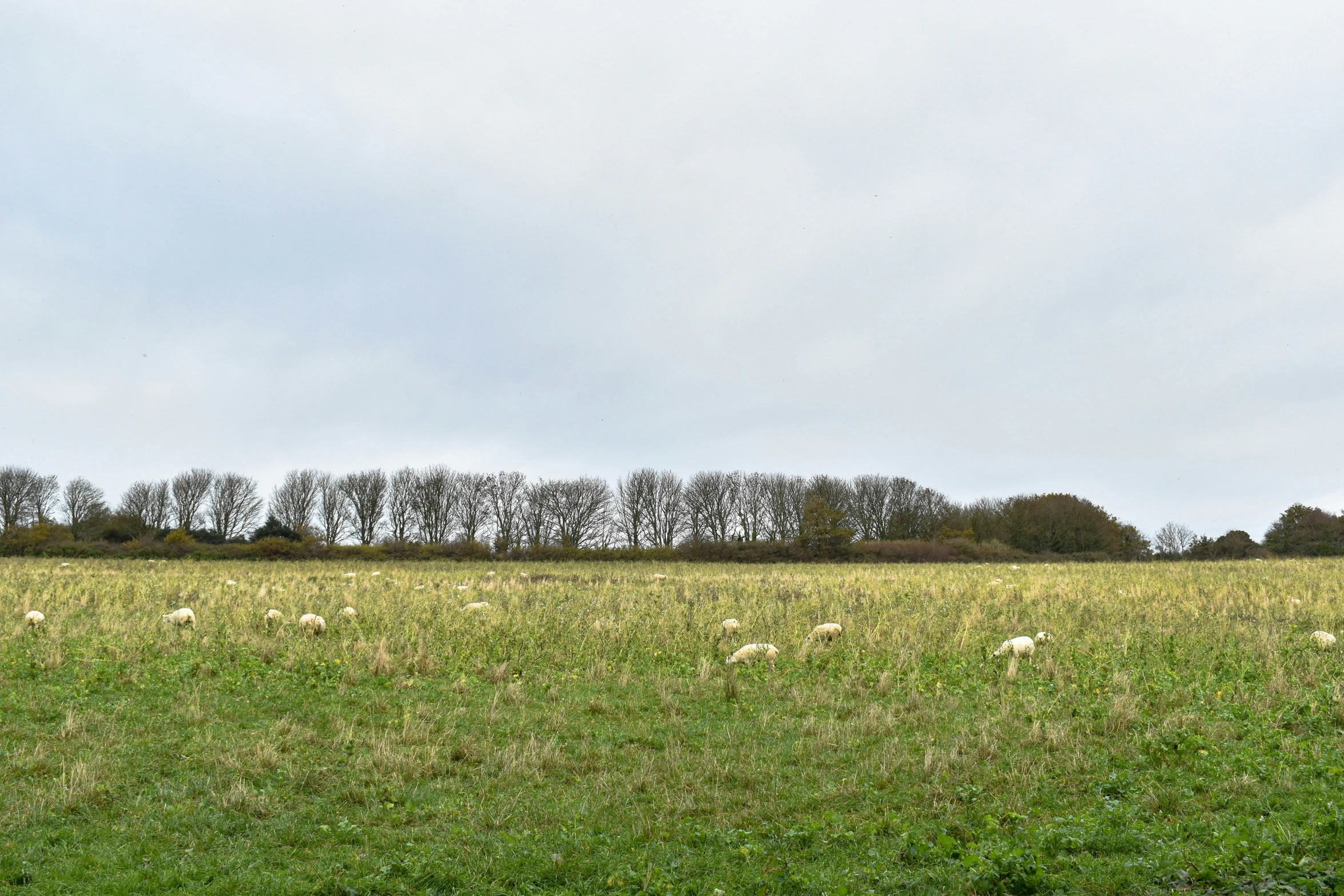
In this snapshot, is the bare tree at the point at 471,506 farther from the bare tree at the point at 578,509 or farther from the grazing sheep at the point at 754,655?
the grazing sheep at the point at 754,655

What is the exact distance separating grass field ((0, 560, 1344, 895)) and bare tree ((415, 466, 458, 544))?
230 feet

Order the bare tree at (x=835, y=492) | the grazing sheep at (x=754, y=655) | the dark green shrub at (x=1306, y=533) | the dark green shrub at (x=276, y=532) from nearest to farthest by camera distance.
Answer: the grazing sheep at (x=754, y=655) < the dark green shrub at (x=1306, y=533) < the dark green shrub at (x=276, y=532) < the bare tree at (x=835, y=492)

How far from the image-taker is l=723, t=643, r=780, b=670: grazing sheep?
13453 millimetres

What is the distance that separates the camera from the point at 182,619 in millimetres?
15289

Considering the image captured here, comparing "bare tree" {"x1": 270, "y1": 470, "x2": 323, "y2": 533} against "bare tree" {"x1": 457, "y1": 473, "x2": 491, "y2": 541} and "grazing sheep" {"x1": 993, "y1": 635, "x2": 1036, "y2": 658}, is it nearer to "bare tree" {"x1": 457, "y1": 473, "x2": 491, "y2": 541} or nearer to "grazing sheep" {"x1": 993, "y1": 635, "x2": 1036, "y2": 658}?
"bare tree" {"x1": 457, "y1": 473, "x2": 491, "y2": 541}

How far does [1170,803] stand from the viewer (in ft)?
23.0

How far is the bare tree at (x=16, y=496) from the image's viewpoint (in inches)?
3127

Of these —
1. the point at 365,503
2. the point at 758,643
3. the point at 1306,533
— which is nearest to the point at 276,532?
the point at 365,503

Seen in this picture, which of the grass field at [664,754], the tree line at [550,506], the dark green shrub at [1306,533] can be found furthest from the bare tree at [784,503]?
the grass field at [664,754]

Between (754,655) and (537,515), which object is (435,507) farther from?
(754,655)

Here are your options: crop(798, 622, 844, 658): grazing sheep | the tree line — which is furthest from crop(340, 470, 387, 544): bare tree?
crop(798, 622, 844, 658): grazing sheep

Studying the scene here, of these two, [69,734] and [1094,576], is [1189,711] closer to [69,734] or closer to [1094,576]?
[69,734]

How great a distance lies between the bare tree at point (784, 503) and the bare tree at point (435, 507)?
3657 cm

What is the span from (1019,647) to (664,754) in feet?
25.0
